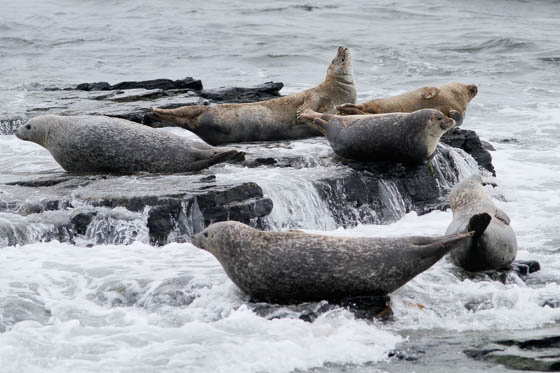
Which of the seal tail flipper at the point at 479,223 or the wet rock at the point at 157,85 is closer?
the seal tail flipper at the point at 479,223

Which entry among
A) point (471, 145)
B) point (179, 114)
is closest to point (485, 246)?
point (471, 145)

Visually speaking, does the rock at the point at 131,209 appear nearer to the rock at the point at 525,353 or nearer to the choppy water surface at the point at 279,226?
the choppy water surface at the point at 279,226

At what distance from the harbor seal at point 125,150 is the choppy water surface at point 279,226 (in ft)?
1.38

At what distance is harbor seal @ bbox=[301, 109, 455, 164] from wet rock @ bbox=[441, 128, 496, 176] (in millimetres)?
1418

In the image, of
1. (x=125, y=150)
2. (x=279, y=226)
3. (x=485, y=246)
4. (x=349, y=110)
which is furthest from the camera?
(x=349, y=110)

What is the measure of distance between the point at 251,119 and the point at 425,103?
2.11 meters

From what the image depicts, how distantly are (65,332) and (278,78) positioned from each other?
13.2 metres

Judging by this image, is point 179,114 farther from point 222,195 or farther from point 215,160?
point 222,195

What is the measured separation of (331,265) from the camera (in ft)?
18.8

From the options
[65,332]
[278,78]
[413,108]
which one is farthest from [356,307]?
Answer: [278,78]

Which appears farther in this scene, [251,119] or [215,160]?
[251,119]

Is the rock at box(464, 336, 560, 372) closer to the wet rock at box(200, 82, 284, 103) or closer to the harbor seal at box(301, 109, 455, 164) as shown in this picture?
the harbor seal at box(301, 109, 455, 164)

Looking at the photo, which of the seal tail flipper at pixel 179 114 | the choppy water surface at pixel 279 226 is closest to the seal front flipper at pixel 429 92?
the choppy water surface at pixel 279 226

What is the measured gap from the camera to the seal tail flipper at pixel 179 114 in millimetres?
10148
